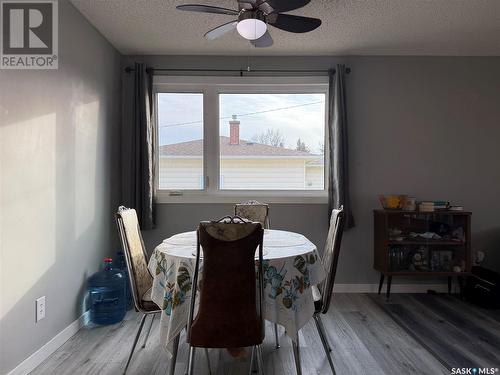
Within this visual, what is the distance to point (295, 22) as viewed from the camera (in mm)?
2227

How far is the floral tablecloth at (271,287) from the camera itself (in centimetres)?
176

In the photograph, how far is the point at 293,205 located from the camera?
3.73 metres

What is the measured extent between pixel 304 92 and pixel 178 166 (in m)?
1.59

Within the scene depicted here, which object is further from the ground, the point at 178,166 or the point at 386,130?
the point at 386,130

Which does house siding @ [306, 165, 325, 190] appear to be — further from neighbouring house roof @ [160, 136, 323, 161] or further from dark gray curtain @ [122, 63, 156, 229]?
dark gray curtain @ [122, 63, 156, 229]

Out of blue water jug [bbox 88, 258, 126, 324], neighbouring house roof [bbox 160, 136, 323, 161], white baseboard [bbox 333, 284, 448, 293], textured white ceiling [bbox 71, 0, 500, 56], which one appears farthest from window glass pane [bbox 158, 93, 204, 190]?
white baseboard [bbox 333, 284, 448, 293]

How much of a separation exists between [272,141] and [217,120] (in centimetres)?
64

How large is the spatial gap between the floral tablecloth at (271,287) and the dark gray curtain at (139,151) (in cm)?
168

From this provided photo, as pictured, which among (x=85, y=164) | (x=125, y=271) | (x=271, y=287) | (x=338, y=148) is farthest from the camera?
(x=338, y=148)

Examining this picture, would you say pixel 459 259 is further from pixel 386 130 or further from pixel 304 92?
pixel 304 92

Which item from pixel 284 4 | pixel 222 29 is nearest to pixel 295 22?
pixel 284 4

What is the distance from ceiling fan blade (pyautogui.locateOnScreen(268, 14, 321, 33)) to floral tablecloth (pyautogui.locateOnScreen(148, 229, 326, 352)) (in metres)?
1.42

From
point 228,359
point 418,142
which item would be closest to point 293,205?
point 418,142

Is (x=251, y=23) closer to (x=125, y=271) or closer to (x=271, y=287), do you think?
(x=271, y=287)
